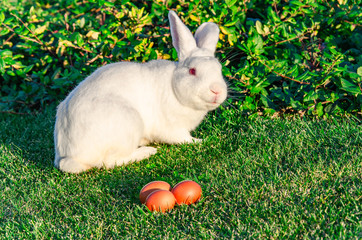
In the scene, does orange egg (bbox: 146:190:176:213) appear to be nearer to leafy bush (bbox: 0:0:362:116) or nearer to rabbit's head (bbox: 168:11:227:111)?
rabbit's head (bbox: 168:11:227:111)

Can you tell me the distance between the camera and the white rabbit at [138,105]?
3.39 metres

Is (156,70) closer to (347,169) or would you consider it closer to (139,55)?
(139,55)

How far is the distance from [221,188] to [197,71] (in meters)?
0.95

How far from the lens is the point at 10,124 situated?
4848 mm

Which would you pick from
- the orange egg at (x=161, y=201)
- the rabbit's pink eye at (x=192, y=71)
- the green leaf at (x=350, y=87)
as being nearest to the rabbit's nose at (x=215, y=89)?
the rabbit's pink eye at (x=192, y=71)

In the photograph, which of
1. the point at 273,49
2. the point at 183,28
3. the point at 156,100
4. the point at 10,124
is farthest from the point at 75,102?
the point at 273,49

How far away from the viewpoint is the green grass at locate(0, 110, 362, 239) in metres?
2.62

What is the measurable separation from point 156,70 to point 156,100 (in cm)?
25

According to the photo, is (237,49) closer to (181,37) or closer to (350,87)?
(181,37)

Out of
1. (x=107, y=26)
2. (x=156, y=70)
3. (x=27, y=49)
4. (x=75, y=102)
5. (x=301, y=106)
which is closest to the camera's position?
(x=75, y=102)

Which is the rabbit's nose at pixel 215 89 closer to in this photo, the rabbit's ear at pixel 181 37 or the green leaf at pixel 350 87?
the rabbit's ear at pixel 181 37

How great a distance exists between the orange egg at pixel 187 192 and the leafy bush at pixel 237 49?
1.45 m

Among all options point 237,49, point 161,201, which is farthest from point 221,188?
point 237,49

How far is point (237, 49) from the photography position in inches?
180
